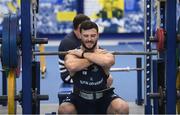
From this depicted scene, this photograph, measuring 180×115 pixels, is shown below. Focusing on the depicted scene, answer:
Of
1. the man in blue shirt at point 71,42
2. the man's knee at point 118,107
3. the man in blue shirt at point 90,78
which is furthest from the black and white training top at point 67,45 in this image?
the man's knee at point 118,107

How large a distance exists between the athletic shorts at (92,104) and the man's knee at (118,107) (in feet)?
0.17

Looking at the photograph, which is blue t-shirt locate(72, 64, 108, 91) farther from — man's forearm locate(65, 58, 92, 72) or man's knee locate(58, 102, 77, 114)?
man's knee locate(58, 102, 77, 114)

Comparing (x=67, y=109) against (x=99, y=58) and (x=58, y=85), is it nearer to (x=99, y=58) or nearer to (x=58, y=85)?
(x=99, y=58)

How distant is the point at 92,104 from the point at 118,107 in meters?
0.23

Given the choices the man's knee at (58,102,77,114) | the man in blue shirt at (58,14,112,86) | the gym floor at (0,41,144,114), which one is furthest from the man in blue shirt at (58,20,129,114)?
the gym floor at (0,41,144,114)

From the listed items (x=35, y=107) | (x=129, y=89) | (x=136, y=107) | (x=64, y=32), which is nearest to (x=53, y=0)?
(x=64, y=32)

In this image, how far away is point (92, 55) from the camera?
376 cm

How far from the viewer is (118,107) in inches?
147

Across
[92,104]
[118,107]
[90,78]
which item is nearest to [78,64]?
→ [90,78]

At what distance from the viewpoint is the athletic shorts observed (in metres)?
3.84

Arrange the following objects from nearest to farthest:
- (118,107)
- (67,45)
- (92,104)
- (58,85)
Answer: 1. (118,107)
2. (92,104)
3. (67,45)
4. (58,85)

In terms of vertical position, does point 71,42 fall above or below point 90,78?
above

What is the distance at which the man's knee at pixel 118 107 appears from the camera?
372cm

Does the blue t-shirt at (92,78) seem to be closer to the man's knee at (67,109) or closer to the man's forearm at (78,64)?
the man's forearm at (78,64)
